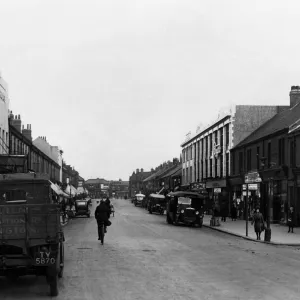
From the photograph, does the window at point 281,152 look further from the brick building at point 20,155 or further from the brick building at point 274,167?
the brick building at point 20,155

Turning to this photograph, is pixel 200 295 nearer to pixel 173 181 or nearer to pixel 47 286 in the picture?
pixel 47 286

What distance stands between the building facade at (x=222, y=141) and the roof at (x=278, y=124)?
139 cm

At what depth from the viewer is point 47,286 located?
467 inches

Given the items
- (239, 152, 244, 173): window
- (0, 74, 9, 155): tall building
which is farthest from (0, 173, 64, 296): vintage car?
(239, 152, 244, 173): window

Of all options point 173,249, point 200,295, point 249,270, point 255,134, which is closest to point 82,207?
point 255,134

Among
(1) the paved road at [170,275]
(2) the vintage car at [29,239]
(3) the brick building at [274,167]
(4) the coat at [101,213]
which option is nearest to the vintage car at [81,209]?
(3) the brick building at [274,167]

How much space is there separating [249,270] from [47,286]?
229 inches

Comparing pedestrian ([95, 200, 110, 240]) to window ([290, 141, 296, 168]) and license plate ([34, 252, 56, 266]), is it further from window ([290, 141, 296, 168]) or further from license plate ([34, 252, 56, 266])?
window ([290, 141, 296, 168])

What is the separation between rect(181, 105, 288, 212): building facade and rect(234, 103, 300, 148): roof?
1.39 m

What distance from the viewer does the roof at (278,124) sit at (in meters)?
44.3

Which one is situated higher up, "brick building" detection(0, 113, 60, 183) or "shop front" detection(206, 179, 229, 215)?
"brick building" detection(0, 113, 60, 183)

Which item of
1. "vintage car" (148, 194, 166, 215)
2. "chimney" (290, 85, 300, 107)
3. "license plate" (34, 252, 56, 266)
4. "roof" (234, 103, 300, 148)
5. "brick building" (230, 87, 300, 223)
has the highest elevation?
"chimney" (290, 85, 300, 107)

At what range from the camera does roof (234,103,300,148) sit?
44.3 metres

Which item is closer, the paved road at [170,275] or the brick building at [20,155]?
the paved road at [170,275]
